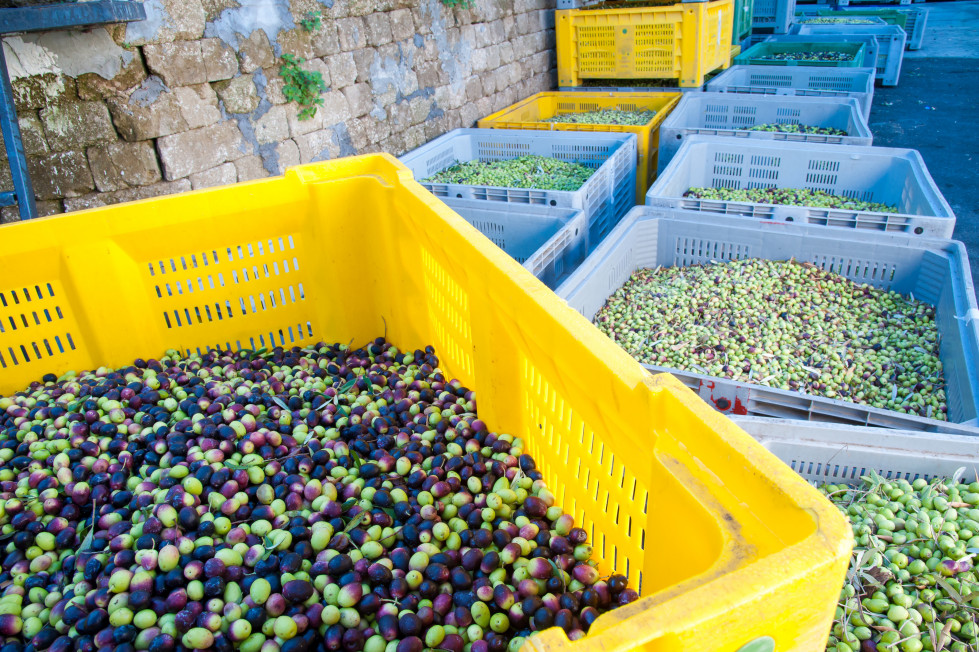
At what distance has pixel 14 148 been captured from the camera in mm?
2336

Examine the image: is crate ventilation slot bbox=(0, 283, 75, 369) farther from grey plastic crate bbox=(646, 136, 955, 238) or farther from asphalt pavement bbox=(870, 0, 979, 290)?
asphalt pavement bbox=(870, 0, 979, 290)

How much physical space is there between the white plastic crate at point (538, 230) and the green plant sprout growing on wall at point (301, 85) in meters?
1.12

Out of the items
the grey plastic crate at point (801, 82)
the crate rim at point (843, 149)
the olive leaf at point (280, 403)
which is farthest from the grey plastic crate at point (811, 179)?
the olive leaf at point (280, 403)

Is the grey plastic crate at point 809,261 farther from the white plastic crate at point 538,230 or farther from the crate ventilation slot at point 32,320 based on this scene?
the crate ventilation slot at point 32,320

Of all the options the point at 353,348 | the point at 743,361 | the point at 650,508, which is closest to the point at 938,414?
the point at 743,361

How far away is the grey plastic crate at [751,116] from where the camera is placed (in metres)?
4.71

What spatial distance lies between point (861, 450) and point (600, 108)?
5035 millimetres

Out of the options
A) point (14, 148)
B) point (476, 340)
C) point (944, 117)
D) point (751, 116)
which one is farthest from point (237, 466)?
point (944, 117)

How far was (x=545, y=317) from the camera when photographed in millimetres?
1421

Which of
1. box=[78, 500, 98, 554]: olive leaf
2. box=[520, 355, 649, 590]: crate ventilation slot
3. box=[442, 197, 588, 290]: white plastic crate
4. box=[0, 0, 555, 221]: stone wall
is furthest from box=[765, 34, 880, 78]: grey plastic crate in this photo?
box=[78, 500, 98, 554]: olive leaf

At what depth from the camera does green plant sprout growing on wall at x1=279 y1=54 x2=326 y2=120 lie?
3.83 meters

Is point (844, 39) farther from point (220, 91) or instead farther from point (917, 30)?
point (220, 91)

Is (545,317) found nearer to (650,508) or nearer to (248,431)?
(650,508)

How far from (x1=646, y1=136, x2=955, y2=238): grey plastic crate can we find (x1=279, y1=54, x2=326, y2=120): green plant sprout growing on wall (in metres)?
2.29
